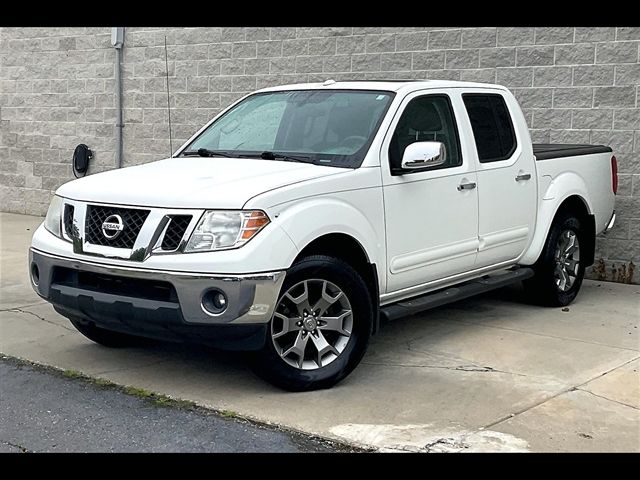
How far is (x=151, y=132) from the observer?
1286 centimetres

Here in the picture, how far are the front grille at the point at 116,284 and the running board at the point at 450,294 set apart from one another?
1533 mm

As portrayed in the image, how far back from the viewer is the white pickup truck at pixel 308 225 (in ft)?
17.2

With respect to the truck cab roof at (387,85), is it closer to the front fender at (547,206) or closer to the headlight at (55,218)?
the front fender at (547,206)

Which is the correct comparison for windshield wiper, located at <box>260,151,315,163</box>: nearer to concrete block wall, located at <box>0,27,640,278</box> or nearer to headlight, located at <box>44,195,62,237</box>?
headlight, located at <box>44,195,62,237</box>

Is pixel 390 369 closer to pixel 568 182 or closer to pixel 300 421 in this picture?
pixel 300 421

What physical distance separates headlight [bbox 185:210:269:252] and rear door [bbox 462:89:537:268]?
2306mm

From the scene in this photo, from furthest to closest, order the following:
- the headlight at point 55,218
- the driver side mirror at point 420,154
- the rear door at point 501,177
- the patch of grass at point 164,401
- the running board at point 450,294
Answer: the rear door at point 501,177 → the running board at point 450,294 → the driver side mirror at point 420,154 → the headlight at point 55,218 → the patch of grass at point 164,401

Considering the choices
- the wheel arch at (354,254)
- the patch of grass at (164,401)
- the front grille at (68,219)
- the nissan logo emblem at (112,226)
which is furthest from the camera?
the front grille at (68,219)

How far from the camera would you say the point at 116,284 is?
5.52 metres

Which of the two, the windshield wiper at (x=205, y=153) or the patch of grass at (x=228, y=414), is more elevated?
the windshield wiper at (x=205, y=153)

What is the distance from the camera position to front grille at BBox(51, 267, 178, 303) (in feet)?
17.4

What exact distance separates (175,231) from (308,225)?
779 millimetres

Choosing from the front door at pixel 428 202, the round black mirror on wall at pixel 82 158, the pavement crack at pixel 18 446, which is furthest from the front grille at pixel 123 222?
the round black mirror on wall at pixel 82 158

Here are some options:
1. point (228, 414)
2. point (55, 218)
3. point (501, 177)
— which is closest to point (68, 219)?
point (55, 218)
